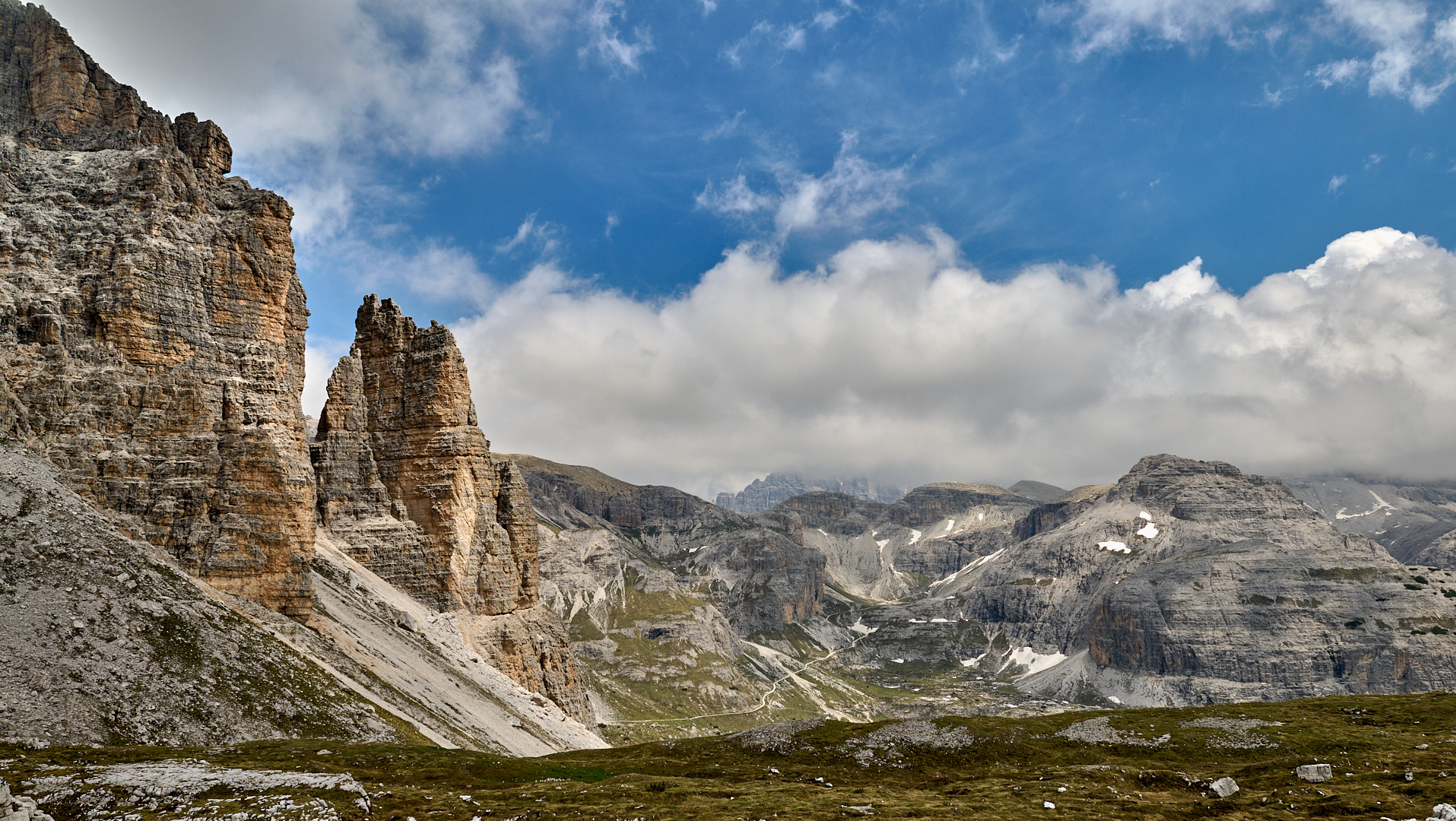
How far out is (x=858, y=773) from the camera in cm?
5444

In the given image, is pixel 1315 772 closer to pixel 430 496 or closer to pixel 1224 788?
pixel 1224 788

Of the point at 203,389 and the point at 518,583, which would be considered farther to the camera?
the point at 518,583

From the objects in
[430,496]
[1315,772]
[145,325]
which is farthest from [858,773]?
[430,496]

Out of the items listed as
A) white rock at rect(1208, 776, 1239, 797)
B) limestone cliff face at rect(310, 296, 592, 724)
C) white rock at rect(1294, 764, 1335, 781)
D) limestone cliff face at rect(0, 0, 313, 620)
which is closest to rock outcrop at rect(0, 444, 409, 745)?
limestone cliff face at rect(0, 0, 313, 620)

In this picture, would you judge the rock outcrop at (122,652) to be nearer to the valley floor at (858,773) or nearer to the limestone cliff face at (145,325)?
the valley floor at (858,773)

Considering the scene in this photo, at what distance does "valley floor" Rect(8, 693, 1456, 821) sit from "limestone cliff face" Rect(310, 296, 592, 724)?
49848 millimetres

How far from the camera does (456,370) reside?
119812 millimetres

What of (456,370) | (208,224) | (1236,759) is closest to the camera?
(1236,759)

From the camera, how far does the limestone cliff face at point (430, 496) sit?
4286 inches

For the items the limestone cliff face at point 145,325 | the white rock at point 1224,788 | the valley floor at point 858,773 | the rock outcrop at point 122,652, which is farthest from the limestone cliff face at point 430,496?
the white rock at point 1224,788

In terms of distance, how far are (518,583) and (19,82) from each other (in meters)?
87.6

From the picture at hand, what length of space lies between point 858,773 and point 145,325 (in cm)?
7503

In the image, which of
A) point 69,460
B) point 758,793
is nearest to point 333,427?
point 69,460

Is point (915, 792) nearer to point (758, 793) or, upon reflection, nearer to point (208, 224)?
point (758, 793)
